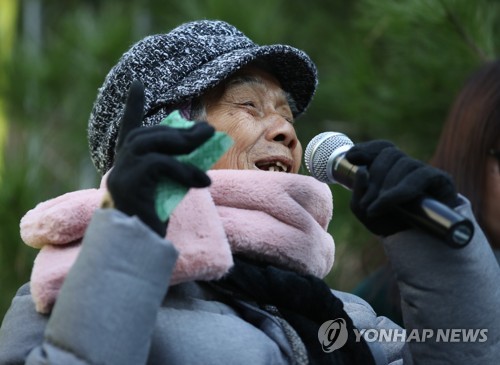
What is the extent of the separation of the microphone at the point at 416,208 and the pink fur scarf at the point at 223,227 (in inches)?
4.7

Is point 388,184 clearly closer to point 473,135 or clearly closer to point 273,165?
point 273,165

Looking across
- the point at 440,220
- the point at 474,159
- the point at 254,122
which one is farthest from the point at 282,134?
the point at 474,159

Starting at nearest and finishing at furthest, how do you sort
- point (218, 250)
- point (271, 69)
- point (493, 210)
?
1. point (218, 250)
2. point (271, 69)
3. point (493, 210)

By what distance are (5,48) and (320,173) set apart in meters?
3.33

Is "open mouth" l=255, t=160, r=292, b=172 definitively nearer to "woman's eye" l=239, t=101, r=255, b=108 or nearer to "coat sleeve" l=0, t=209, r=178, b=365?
"woman's eye" l=239, t=101, r=255, b=108

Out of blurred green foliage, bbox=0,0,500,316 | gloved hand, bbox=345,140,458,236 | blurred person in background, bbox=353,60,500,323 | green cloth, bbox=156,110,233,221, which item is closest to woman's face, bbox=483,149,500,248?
blurred person in background, bbox=353,60,500,323

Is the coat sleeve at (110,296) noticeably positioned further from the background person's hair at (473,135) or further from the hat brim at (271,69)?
the background person's hair at (473,135)

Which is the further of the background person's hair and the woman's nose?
the background person's hair

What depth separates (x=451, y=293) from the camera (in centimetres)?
178

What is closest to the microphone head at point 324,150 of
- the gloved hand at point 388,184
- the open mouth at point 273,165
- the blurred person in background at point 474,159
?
the gloved hand at point 388,184

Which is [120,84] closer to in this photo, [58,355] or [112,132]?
[112,132]

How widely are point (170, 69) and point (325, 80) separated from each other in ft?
7.79

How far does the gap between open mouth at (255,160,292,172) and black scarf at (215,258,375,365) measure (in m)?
0.31

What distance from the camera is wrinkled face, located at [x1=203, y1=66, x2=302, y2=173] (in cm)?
221
